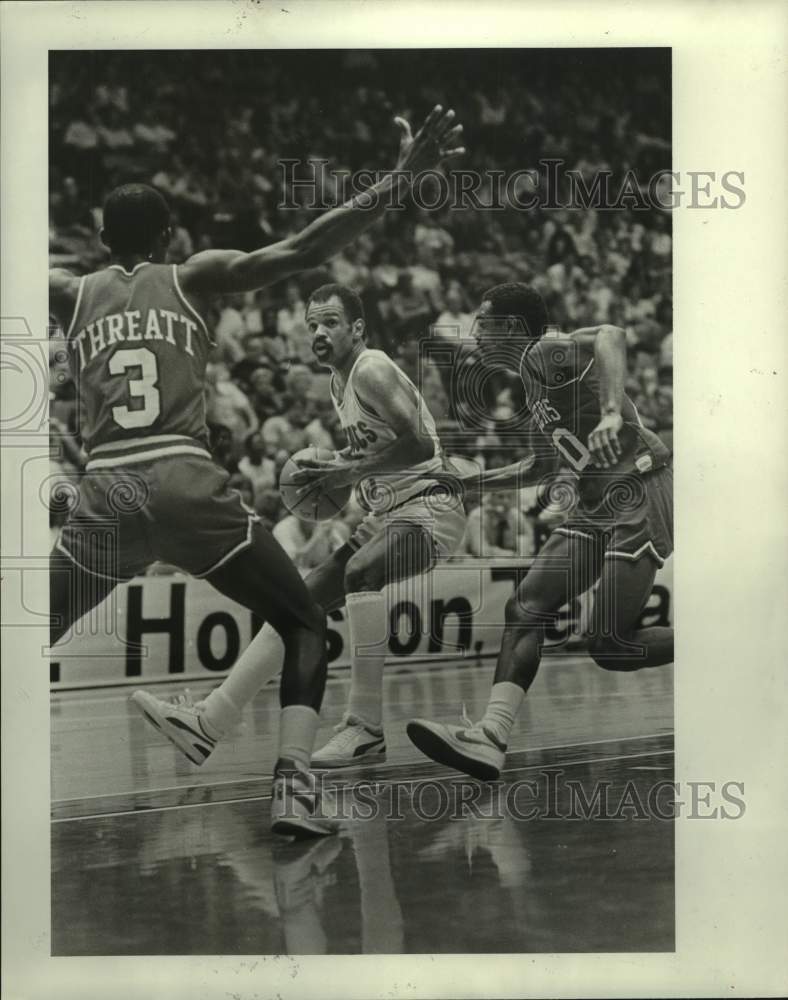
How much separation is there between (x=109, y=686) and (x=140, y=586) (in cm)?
28

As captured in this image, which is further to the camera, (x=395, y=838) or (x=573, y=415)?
(x=573, y=415)

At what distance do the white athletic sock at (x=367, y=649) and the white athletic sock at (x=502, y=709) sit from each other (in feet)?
0.99

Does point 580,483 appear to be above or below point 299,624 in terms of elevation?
above

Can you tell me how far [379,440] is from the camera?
119 inches

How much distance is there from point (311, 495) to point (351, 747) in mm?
695

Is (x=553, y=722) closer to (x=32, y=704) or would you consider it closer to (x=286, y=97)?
(x=32, y=704)

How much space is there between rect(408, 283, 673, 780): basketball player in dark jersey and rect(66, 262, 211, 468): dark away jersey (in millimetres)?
785

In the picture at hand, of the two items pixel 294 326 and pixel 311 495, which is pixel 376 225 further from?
pixel 311 495

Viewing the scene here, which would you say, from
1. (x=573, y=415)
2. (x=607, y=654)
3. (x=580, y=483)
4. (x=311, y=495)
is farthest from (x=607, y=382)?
(x=311, y=495)

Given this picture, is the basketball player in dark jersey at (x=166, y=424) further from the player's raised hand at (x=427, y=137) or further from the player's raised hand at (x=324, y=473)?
the player's raised hand at (x=324, y=473)

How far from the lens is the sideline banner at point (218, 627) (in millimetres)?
2967

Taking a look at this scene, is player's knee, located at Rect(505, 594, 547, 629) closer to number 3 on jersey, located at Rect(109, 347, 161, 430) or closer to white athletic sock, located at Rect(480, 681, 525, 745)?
white athletic sock, located at Rect(480, 681, 525, 745)

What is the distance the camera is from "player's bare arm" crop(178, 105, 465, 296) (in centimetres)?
296

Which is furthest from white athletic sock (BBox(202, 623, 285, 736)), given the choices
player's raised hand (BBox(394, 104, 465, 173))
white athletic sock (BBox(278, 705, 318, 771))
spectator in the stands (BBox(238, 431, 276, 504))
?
player's raised hand (BBox(394, 104, 465, 173))
